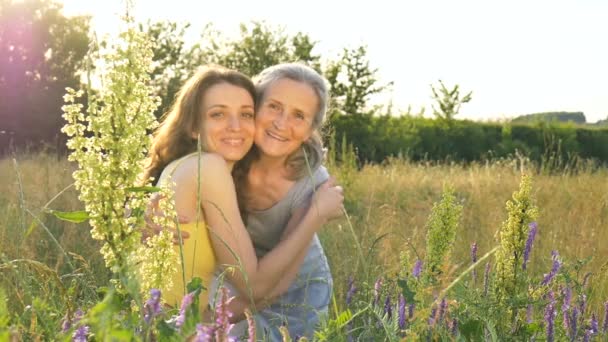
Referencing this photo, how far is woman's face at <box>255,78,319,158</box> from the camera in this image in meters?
4.84

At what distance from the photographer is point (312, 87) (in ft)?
16.9

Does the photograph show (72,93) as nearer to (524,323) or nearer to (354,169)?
(524,323)

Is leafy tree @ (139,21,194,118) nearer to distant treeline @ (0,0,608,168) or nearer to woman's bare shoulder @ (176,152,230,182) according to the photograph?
distant treeline @ (0,0,608,168)

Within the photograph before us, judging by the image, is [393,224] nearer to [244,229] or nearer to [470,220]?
[470,220]

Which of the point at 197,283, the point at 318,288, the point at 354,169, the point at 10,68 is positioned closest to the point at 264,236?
the point at 318,288

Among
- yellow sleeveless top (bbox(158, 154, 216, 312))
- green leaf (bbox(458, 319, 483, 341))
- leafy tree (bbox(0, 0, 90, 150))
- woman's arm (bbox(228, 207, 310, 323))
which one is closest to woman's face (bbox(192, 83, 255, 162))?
yellow sleeveless top (bbox(158, 154, 216, 312))

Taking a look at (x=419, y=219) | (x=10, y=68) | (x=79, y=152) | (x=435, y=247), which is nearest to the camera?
(x=79, y=152)

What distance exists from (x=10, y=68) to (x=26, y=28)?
87.2 inches

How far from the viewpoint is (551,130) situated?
24.2m

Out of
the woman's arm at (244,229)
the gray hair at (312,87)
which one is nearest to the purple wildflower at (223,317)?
the woman's arm at (244,229)

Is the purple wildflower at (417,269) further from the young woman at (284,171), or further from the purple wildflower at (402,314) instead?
the young woman at (284,171)

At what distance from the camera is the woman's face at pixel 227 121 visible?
15.1 feet

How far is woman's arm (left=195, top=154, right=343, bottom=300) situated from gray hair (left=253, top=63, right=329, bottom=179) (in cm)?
87

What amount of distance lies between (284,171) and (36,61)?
28.3m
